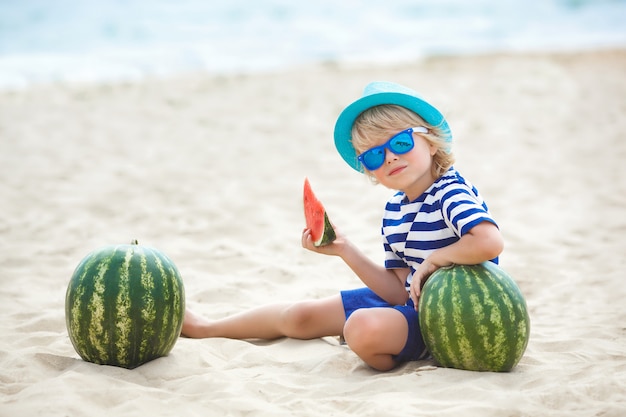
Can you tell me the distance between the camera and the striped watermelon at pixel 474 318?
3.44 meters

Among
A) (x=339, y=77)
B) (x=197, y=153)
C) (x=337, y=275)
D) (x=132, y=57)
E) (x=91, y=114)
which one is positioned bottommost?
(x=337, y=275)

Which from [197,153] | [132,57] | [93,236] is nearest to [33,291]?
[93,236]

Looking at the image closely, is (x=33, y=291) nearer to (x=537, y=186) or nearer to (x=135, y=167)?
(x=135, y=167)

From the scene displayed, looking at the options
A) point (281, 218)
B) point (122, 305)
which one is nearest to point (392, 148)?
point (122, 305)

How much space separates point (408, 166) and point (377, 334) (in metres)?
0.87

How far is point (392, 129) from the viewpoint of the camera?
383 centimetres

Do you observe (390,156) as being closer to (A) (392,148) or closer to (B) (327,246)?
(A) (392,148)

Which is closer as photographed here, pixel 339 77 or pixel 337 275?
pixel 337 275

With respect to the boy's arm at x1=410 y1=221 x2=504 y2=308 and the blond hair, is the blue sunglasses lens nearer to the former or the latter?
the blond hair

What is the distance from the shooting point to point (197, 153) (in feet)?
31.8

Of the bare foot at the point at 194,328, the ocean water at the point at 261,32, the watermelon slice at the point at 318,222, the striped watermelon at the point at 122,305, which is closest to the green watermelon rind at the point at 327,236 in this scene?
the watermelon slice at the point at 318,222

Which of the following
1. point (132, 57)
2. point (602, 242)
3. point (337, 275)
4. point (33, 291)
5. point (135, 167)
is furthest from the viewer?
point (132, 57)

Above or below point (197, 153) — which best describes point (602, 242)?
below

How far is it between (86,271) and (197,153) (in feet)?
20.4
